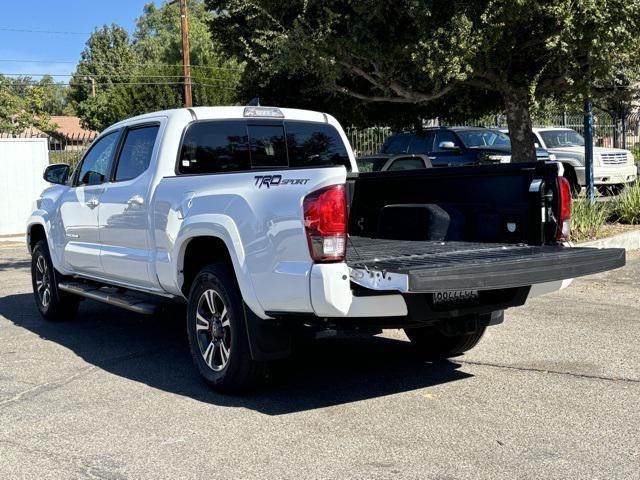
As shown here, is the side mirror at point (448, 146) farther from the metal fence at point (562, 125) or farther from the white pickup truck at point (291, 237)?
the white pickup truck at point (291, 237)

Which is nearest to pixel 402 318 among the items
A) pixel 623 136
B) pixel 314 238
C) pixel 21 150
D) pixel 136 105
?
pixel 314 238

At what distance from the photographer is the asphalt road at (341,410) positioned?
438 cm

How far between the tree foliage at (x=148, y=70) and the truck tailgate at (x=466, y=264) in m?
31.0

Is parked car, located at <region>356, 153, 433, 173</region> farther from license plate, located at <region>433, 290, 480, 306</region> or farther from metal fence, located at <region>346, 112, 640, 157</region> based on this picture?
license plate, located at <region>433, 290, 480, 306</region>

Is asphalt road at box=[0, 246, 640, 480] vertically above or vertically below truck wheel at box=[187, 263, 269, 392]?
below

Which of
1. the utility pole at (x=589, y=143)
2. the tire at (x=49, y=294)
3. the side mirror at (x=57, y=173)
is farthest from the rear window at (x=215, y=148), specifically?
the utility pole at (x=589, y=143)

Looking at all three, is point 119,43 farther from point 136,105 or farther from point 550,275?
point 550,275

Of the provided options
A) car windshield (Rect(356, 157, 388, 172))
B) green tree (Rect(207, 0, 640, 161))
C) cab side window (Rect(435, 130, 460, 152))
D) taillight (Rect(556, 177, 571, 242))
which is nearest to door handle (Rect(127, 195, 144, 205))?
taillight (Rect(556, 177, 571, 242))

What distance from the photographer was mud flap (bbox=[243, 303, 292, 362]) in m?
5.27

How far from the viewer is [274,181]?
5.06m

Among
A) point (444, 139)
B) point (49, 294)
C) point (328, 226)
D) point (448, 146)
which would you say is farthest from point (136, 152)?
point (444, 139)

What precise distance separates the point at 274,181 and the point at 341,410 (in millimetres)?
1566

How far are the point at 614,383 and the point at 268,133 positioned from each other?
3.37 metres

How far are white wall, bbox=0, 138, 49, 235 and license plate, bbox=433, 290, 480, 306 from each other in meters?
17.3
